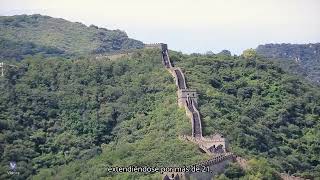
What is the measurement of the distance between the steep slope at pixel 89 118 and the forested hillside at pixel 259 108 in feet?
9.91

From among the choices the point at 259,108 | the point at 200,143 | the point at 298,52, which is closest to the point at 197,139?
the point at 200,143

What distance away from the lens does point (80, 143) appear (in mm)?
66062

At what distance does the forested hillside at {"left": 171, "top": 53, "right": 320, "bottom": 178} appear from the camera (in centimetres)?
6600

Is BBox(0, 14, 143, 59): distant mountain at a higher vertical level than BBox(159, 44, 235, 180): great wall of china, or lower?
higher

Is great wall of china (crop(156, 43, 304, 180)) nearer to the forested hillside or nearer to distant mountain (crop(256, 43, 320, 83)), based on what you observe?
the forested hillside

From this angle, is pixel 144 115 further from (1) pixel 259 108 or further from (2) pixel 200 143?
(1) pixel 259 108

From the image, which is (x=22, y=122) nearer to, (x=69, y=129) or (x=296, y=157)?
(x=69, y=129)

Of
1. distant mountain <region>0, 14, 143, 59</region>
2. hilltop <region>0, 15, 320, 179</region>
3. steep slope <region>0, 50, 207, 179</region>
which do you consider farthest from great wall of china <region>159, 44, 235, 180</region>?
distant mountain <region>0, 14, 143, 59</region>

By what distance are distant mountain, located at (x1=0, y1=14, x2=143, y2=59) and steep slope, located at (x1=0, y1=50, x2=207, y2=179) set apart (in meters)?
31.3

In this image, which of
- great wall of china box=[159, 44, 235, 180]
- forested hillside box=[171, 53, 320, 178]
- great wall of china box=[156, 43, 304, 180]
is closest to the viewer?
great wall of china box=[156, 43, 304, 180]

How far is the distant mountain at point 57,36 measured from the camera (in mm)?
111875

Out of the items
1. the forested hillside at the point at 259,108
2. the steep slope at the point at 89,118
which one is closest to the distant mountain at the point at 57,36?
the steep slope at the point at 89,118

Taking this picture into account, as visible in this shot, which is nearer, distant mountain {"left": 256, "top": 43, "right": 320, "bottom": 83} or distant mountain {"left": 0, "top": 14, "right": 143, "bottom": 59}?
distant mountain {"left": 0, "top": 14, "right": 143, "bottom": 59}

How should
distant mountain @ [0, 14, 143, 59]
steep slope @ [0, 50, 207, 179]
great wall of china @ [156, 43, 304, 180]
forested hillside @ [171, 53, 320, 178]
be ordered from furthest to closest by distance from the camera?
1. distant mountain @ [0, 14, 143, 59]
2. forested hillside @ [171, 53, 320, 178]
3. steep slope @ [0, 50, 207, 179]
4. great wall of china @ [156, 43, 304, 180]
